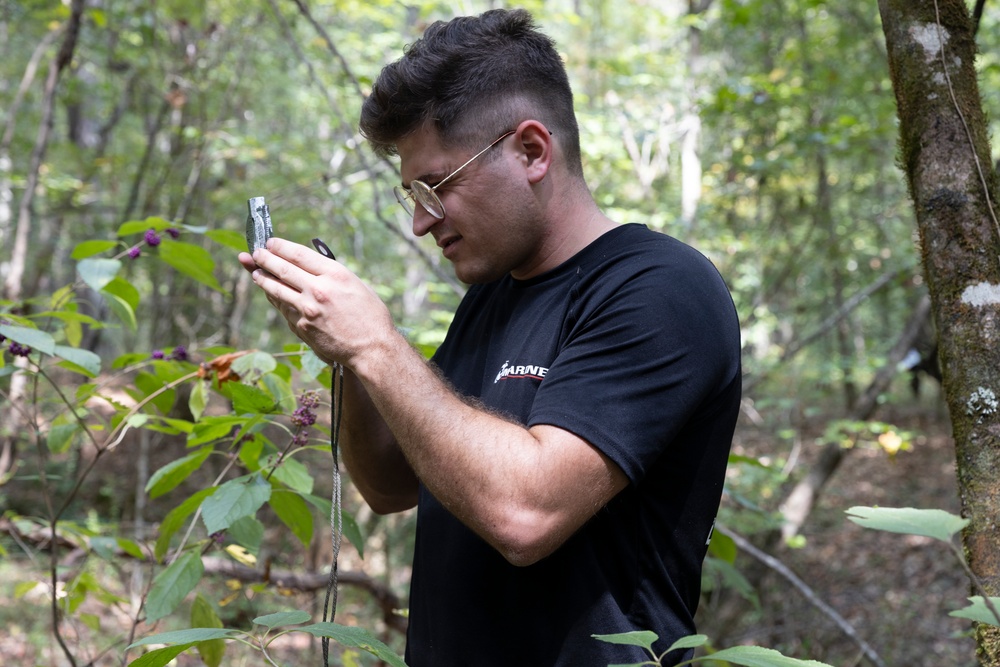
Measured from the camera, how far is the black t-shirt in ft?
4.05

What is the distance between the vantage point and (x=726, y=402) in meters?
1.40

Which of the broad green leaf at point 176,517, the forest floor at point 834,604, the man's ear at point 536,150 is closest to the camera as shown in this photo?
the man's ear at point 536,150

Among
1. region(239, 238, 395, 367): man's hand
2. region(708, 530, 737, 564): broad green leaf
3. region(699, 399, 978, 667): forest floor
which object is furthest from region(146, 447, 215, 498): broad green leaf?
region(699, 399, 978, 667): forest floor

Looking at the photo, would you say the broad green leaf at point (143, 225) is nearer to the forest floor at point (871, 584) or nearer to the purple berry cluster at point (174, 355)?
the purple berry cluster at point (174, 355)

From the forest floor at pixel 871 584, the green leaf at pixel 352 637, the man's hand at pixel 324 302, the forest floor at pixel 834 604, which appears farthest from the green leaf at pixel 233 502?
the forest floor at pixel 871 584

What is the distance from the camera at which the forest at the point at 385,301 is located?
149 cm

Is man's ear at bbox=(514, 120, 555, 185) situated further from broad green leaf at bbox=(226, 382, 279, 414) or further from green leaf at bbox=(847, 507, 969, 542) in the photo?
green leaf at bbox=(847, 507, 969, 542)

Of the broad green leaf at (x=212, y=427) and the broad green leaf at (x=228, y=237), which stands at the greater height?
the broad green leaf at (x=228, y=237)

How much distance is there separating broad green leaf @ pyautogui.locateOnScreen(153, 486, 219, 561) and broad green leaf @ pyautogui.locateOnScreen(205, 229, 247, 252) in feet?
1.86

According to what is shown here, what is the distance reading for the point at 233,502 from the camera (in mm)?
1448

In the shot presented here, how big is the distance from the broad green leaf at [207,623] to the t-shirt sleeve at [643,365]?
3.30 ft

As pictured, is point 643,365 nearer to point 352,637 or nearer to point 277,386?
point 352,637

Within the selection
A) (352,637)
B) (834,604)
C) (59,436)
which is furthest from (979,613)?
(834,604)

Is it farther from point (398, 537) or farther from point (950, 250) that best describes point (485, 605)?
point (398, 537)
